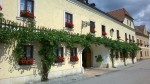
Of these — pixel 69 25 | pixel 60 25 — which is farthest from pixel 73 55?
pixel 60 25

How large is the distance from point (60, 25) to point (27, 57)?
443 cm

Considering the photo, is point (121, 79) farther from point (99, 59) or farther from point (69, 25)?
point (99, 59)

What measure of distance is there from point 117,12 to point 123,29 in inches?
244

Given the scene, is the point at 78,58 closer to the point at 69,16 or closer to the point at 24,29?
the point at 69,16

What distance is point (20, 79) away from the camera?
1243 cm

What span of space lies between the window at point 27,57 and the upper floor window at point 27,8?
6.40 feet

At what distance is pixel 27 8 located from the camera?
44.5ft

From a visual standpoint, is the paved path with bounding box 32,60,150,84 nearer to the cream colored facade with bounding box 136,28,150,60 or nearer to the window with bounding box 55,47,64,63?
the window with bounding box 55,47,64,63

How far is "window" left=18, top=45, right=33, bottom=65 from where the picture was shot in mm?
12538

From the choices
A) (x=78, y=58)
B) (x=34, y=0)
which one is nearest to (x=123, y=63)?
(x=78, y=58)

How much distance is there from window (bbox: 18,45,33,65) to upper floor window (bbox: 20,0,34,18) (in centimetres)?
195

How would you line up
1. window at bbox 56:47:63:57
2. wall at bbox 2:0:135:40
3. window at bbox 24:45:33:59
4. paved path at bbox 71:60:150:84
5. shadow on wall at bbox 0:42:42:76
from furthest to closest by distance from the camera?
window at bbox 56:47:63:57, paved path at bbox 71:60:150:84, window at bbox 24:45:33:59, wall at bbox 2:0:135:40, shadow on wall at bbox 0:42:42:76

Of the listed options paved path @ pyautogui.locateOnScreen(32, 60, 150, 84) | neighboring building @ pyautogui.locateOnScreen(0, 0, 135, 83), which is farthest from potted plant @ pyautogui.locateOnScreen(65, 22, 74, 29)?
paved path @ pyautogui.locateOnScreen(32, 60, 150, 84)

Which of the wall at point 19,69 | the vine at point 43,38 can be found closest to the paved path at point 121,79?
the wall at point 19,69
